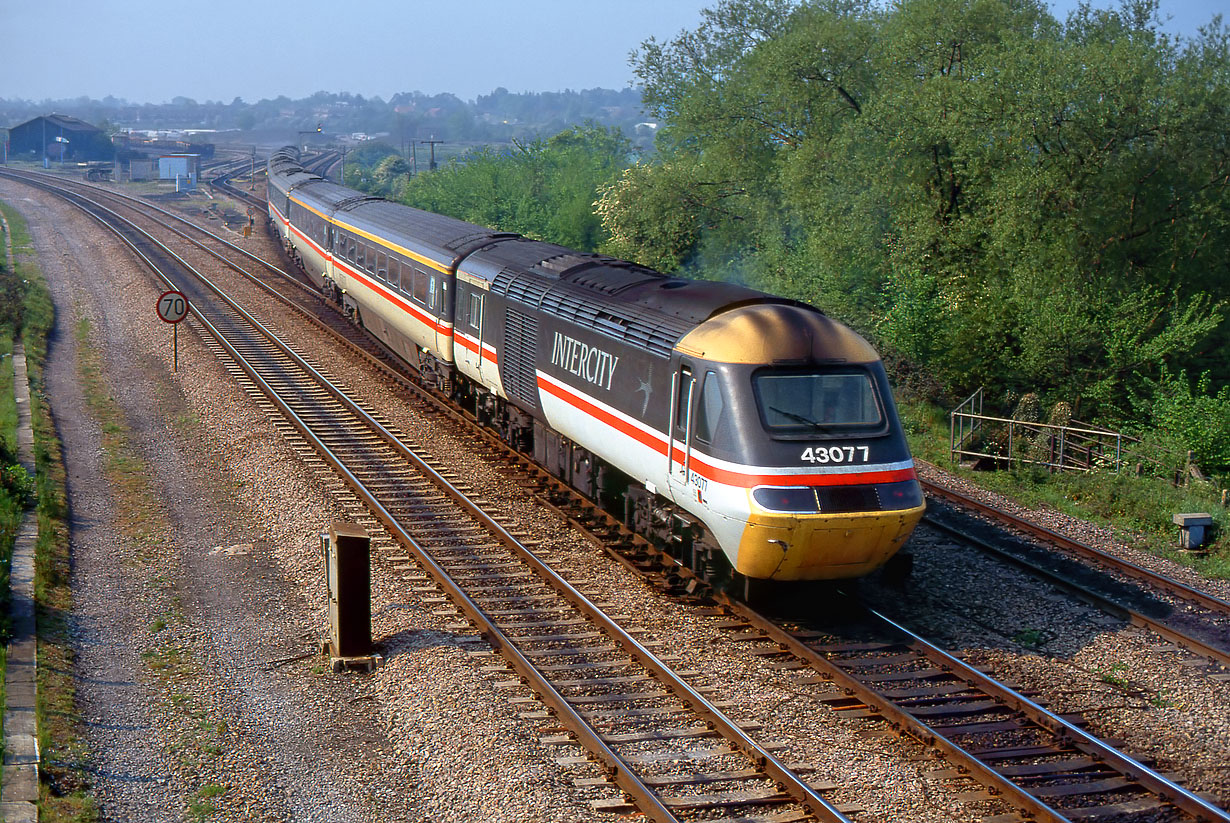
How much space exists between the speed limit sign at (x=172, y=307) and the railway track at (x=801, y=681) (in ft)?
37.2

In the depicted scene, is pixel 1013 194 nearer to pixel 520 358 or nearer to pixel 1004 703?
pixel 520 358

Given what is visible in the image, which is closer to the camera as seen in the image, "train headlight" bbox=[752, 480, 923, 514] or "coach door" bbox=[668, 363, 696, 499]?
"train headlight" bbox=[752, 480, 923, 514]

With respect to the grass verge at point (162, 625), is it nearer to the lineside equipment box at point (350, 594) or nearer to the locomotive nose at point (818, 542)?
the lineside equipment box at point (350, 594)

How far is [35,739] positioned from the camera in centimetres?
897

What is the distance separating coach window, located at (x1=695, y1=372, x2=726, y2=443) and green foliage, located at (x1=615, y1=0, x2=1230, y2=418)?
39.5 feet

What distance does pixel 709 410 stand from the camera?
1137cm

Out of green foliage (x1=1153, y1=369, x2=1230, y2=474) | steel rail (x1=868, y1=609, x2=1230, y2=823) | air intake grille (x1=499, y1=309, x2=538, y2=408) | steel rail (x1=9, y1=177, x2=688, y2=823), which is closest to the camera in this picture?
steel rail (x1=868, y1=609, x2=1230, y2=823)

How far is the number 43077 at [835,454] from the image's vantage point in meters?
10.9

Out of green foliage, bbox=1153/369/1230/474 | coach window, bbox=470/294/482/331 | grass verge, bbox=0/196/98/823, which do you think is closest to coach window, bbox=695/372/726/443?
grass verge, bbox=0/196/98/823

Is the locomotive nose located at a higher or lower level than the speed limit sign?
lower

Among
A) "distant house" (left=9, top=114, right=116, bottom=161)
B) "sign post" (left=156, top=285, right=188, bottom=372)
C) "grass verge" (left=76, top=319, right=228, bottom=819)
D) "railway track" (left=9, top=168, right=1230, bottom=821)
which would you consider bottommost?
"grass verge" (left=76, top=319, right=228, bottom=819)

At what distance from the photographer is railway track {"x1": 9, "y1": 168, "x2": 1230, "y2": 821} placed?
27.0ft

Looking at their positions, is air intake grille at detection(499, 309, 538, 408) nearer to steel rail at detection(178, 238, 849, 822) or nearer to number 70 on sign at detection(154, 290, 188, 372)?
steel rail at detection(178, 238, 849, 822)

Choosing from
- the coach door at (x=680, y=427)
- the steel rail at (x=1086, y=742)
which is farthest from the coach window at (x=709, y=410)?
the steel rail at (x=1086, y=742)
